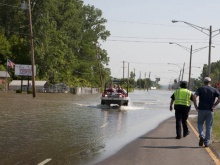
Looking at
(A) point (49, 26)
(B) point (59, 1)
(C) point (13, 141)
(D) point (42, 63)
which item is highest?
(B) point (59, 1)

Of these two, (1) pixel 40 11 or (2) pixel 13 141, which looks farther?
(1) pixel 40 11

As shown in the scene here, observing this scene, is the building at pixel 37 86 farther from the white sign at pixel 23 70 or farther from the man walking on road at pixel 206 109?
the man walking on road at pixel 206 109

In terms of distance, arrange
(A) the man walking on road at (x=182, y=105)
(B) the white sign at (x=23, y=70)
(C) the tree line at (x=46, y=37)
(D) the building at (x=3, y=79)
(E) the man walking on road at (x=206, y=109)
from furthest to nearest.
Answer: (C) the tree line at (x=46, y=37)
(D) the building at (x=3, y=79)
(B) the white sign at (x=23, y=70)
(A) the man walking on road at (x=182, y=105)
(E) the man walking on road at (x=206, y=109)

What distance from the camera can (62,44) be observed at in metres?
86.2

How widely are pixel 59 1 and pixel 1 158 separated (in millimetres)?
81546

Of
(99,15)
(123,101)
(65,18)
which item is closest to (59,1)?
(65,18)

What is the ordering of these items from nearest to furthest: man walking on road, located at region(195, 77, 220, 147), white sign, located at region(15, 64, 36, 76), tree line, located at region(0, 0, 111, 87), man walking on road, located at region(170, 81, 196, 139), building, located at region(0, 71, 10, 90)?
man walking on road, located at region(195, 77, 220, 147)
man walking on road, located at region(170, 81, 196, 139)
white sign, located at region(15, 64, 36, 76)
building, located at region(0, 71, 10, 90)
tree line, located at region(0, 0, 111, 87)

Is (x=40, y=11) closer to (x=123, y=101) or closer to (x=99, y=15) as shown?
Result: (x=99, y=15)

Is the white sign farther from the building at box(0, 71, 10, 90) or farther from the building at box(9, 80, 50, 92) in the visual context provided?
the building at box(9, 80, 50, 92)

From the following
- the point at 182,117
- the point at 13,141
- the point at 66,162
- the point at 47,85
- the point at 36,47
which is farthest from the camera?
the point at 47,85

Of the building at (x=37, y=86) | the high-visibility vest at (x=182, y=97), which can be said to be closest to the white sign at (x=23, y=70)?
the building at (x=37, y=86)

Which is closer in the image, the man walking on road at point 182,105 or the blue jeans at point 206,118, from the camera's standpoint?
the blue jeans at point 206,118

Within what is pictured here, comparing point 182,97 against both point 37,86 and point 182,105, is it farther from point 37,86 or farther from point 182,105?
Result: point 37,86

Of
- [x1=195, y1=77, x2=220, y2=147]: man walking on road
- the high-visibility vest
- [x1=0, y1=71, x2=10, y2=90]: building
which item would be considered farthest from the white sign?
[x1=195, y1=77, x2=220, y2=147]: man walking on road
